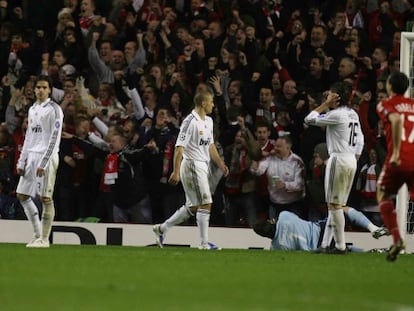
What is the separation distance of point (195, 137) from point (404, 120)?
4.26 metres

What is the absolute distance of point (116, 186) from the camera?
18.4 m

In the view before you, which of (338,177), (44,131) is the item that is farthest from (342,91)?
(44,131)

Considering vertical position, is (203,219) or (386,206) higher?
(386,206)

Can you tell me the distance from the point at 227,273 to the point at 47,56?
1018cm

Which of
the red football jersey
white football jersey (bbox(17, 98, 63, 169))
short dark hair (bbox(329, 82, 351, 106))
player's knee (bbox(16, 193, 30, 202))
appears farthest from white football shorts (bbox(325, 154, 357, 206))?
player's knee (bbox(16, 193, 30, 202))

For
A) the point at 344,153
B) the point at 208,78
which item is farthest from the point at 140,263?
the point at 208,78

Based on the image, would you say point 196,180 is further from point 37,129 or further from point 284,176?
point 284,176

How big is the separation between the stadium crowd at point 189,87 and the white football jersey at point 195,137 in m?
1.80

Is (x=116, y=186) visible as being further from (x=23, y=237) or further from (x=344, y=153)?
(x=344, y=153)

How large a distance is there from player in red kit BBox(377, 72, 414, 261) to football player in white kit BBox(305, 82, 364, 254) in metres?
2.59

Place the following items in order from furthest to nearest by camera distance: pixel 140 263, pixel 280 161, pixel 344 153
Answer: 1. pixel 280 161
2. pixel 344 153
3. pixel 140 263

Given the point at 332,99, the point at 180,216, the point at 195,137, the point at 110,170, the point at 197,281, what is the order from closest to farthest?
the point at 197,281 < the point at 332,99 < the point at 195,137 < the point at 180,216 < the point at 110,170

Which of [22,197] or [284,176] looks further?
[284,176]

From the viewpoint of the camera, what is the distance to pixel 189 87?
19.7 metres
